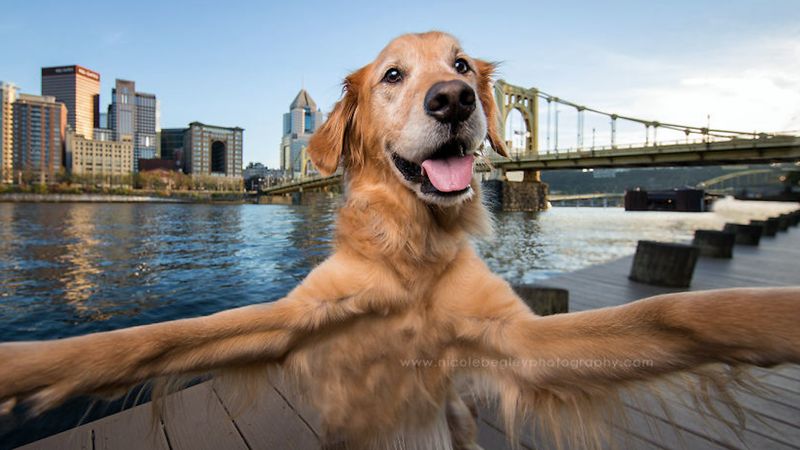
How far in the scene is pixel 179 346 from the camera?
1.38 m

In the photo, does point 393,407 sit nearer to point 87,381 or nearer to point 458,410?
point 458,410

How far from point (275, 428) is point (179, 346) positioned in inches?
46.8

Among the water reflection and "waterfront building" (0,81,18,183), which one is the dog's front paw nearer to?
the water reflection

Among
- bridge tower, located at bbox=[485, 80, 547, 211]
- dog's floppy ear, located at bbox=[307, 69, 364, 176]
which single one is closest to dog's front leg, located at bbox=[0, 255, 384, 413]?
dog's floppy ear, located at bbox=[307, 69, 364, 176]

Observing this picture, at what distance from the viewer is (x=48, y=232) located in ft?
84.9

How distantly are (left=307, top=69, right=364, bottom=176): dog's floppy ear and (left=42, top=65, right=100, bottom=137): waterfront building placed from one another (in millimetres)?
→ 205996

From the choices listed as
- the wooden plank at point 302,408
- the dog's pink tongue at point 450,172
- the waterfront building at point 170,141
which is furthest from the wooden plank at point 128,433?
the waterfront building at point 170,141

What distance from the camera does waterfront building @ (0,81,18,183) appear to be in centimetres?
11231

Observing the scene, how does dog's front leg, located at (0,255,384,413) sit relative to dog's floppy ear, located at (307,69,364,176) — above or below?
below

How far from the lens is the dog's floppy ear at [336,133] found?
2.42 metres

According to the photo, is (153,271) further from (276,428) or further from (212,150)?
(212,150)

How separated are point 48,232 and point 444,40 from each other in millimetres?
32742

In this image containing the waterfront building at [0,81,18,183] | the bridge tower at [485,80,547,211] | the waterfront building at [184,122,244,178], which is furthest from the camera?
the waterfront building at [184,122,244,178]

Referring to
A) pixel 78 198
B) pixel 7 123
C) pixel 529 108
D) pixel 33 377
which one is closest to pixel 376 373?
pixel 33 377
